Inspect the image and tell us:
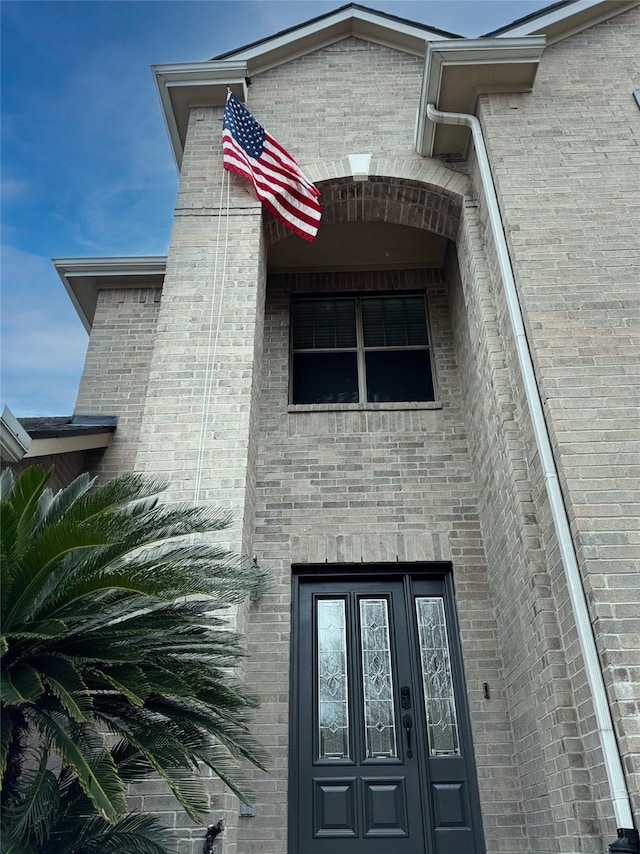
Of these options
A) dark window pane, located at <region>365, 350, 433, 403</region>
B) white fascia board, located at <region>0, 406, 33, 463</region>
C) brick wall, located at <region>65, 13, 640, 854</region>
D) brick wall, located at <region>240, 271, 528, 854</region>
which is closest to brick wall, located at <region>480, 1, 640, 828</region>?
brick wall, located at <region>65, 13, 640, 854</region>

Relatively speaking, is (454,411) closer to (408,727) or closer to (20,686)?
(408,727)

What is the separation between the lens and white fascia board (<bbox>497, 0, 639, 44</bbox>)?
7.12 metres

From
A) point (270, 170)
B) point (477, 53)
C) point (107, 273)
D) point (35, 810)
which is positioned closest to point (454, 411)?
point (270, 170)

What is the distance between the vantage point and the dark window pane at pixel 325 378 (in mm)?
7445

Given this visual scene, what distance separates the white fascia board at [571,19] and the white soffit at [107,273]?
453cm

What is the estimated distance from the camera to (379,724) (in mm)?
5609

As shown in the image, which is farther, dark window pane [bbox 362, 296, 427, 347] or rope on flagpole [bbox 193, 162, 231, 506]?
dark window pane [bbox 362, 296, 427, 347]

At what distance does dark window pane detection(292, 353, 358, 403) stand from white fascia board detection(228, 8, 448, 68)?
3.47m

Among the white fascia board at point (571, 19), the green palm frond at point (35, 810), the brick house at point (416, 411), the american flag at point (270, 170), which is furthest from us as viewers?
the white fascia board at point (571, 19)

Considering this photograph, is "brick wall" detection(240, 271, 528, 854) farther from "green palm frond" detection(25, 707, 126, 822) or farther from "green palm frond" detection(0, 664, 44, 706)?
"green palm frond" detection(0, 664, 44, 706)

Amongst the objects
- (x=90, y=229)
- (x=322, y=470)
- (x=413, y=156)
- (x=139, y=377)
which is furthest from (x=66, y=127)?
(x=322, y=470)

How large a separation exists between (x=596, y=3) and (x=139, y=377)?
6478 mm

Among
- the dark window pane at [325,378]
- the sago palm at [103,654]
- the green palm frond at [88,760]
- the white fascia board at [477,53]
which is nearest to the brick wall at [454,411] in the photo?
the dark window pane at [325,378]

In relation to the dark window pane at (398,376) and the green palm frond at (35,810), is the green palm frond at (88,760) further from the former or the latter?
the dark window pane at (398,376)
